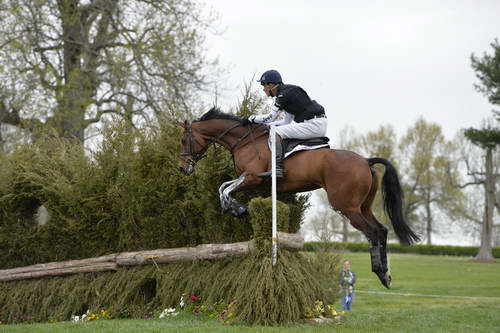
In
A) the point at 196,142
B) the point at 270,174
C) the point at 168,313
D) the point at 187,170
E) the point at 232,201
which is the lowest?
the point at 168,313

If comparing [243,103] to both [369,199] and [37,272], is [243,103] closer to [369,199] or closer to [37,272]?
[369,199]

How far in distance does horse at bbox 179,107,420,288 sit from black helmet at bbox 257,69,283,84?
27.2 inches

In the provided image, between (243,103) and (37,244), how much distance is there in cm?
501

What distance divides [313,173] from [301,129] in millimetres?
638

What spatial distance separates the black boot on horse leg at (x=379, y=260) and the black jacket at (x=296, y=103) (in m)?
1.97

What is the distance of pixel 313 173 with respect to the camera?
8492 millimetres

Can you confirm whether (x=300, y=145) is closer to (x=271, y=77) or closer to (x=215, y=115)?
(x=271, y=77)

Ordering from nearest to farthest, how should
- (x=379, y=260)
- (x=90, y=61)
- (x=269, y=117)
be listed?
(x=379, y=260) → (x=269, y=117) → (x=90, y=61)

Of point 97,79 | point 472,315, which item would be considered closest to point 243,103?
point 472,315

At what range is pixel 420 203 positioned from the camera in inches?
2389

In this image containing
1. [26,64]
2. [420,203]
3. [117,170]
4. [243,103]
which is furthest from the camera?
[420,203]

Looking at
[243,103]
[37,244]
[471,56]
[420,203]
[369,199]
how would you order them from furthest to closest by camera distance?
[420,203] < [471,56] < [37,244] < [243,103] < [369,199]

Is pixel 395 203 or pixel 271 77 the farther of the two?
pixel 395 203

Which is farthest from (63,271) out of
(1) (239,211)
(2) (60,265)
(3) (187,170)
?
(1) (239,211)
